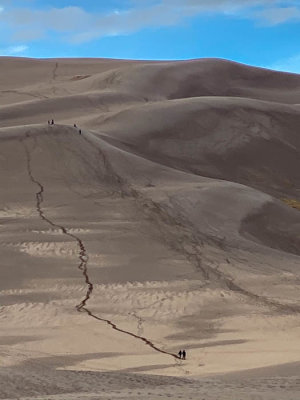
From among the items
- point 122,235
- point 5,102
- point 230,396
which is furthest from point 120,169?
point 5,102

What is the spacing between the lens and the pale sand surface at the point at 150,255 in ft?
32.0

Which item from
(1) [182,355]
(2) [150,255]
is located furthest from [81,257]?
(1) [182,355]

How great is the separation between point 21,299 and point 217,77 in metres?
35.1

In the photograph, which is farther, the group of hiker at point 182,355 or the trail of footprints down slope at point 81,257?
the trail of footprints down slope at point 81,257

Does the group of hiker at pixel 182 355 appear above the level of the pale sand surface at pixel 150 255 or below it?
below

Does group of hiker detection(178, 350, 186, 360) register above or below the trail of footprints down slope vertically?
below

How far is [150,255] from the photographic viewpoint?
1727 centimetres

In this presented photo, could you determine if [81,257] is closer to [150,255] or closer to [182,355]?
[150,255]

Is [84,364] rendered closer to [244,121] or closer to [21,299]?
[21,299]

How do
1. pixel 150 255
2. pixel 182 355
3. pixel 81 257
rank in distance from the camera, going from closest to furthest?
pixel 182 355
pixel 81 257
pixel 150 255

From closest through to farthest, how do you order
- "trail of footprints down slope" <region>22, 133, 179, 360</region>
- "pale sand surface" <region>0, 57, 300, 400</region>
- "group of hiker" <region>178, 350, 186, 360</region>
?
"pale sand surface" <region>0, 57, 300, 400</region> < "group of hiker" <region>178, 350, 186, 360</region> < "trail of footprints down slope" <region>22, 133, 179, 360</region>

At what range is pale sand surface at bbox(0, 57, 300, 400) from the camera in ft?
32.0

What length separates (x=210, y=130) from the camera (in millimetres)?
32625

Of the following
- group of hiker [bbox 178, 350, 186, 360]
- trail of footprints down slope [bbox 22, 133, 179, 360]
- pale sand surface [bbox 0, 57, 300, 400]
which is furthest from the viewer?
trail of footprints down slope [bbox 22, 133, 179, 360]
